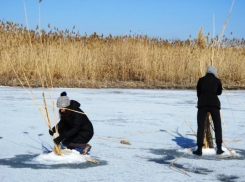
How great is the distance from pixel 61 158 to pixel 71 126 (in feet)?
1.03

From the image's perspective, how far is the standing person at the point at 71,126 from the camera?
356cm

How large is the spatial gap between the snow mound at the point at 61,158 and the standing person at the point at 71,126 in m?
0.11

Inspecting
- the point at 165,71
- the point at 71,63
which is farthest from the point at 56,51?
the point at 165,71

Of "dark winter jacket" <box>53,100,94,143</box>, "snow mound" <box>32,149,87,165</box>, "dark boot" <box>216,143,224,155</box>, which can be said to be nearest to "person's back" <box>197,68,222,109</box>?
"dark boot" <box>216,143,224,155</box>

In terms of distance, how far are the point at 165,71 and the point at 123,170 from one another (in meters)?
7.79

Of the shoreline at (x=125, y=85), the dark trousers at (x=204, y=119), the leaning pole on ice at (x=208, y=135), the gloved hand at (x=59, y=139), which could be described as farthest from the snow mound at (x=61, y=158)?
the shoreline at (x=125, y=85)

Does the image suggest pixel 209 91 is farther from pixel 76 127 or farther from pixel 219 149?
pixel 76 127

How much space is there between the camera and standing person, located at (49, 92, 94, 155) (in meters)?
3.56

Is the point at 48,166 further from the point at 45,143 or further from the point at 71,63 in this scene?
the point at 71,63

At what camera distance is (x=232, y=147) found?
4.30 m

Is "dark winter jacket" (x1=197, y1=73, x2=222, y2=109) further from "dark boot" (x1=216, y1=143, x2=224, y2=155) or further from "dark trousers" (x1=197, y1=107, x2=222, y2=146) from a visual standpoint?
"dark boot" (x1=216, y1=143, x2=224, y2=155)

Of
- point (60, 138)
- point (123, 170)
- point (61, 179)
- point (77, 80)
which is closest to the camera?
point (61, 179)

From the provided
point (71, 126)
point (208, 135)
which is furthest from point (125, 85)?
point (71, 126)

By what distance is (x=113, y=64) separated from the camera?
1126 cm
